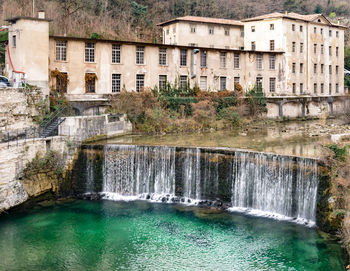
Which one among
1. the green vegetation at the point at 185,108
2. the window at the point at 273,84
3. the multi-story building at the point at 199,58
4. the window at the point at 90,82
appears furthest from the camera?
the window at the point at 273,84

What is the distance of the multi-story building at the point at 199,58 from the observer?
28688 millimetres

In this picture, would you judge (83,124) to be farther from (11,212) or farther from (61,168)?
(11,212)

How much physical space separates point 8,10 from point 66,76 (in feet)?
55.6

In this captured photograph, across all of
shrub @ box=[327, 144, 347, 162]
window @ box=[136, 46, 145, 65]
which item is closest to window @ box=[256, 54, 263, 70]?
window @ box=[136, 46, 145, 65]

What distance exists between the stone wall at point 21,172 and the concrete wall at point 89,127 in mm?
1029

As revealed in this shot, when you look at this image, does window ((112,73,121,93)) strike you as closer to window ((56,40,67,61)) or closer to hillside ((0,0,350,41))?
window ((56,40,67,61))

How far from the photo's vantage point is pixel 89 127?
26.7 meters

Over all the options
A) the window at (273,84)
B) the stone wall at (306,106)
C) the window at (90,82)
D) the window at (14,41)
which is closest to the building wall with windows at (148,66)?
the window at (90,82)

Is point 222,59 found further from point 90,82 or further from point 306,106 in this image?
point 90,82

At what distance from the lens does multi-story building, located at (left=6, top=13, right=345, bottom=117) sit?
28.7m

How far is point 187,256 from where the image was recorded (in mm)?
16047

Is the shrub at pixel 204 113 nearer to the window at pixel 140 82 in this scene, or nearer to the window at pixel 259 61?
the window at pixel 140 82

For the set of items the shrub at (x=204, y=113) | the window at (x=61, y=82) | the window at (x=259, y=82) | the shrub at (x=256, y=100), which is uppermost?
the window at (x=259, y=82)

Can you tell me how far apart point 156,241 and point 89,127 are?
37.1 feet
